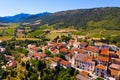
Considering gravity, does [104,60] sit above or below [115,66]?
above

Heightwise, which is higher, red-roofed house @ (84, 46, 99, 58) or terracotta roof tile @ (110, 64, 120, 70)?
red-roofed house @ (84, 46, 99, 58)

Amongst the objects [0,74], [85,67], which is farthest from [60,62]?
[0,74]

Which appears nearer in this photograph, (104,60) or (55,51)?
(104,60)

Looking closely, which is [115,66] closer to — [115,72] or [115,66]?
[115,66]

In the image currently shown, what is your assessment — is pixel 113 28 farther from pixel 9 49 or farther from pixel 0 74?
pixel 0 74

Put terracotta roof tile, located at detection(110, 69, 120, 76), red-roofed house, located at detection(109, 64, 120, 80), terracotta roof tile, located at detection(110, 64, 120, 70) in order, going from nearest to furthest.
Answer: red-roofed house, located at detection(109, 64, 120, 80) → terracotta roof tile, located at detection(110, 69, 120, 76) → terracotta roof tile, located at detection(110, 64, 120, 70)

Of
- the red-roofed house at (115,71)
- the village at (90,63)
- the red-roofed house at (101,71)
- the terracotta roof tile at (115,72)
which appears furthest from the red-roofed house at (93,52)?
the terracotta roof tile at (115,72)

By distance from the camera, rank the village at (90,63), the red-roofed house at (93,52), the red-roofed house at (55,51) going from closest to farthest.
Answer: the village at (90,63) < the red-roofed house at (93,52) < the red-roofed house at (55,51)

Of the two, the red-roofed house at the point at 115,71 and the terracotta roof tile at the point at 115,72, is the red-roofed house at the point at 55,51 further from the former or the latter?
the terracotta roof tile at the point at 115,72

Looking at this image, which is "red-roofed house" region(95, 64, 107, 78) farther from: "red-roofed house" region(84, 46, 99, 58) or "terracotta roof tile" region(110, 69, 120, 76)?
"red-roofed house" region(84, 46, 99, 58)

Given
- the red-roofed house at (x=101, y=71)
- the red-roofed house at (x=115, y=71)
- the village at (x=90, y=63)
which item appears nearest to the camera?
the red-roofed house at (x=115, y=71)

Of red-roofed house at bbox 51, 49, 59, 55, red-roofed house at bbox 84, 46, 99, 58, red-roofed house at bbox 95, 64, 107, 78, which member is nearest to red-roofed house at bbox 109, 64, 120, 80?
red-roofed house at bbox 95, 64, 107, 78

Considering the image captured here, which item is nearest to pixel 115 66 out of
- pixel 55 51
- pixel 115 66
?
pixel 115 66
